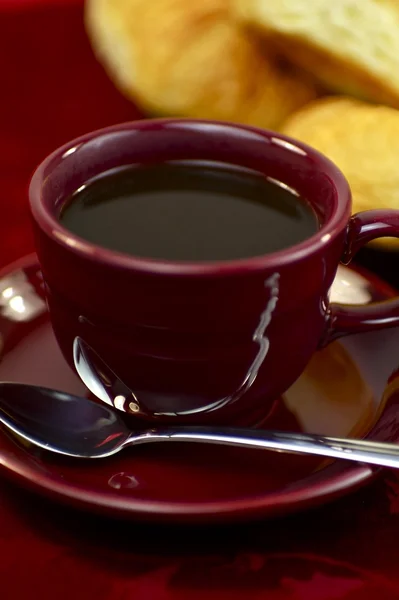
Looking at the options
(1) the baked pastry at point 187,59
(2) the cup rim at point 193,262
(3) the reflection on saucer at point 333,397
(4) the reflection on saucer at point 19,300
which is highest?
(2) the cup rim at point 193,262

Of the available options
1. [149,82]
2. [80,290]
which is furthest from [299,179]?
[149,82]

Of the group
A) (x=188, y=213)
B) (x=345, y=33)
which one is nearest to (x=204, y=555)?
(x=188, y=213)

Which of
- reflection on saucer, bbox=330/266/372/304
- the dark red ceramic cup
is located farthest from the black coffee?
reflection on saucer, bbox=330/266/372/304

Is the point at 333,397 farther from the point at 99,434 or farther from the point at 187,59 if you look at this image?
the point at 187,59

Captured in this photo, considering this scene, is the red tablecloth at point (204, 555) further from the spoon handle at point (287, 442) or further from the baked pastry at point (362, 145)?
the baked pastry at point (362, 145)

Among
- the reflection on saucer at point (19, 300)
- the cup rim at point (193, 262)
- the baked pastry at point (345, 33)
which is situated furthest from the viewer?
the baked pastry at point (345, 33)

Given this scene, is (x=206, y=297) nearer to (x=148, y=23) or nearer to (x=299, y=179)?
(x=299, y=179)

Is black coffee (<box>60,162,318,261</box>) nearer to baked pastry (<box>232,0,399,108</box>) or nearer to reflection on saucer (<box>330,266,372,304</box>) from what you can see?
reflection on saucer (<box>330,266,372,304</box>)

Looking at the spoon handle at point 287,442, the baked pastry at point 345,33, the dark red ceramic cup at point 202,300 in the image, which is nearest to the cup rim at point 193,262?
the dark red ceramic cup at point 202,300

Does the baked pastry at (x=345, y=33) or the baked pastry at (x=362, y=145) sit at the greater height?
the baked pastry at (x=345, y=33)
